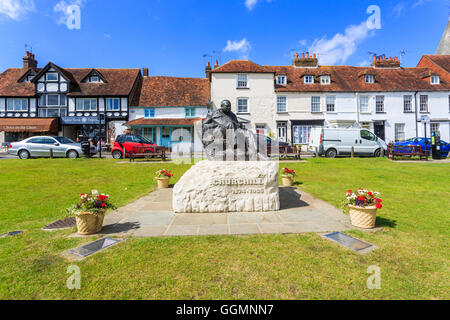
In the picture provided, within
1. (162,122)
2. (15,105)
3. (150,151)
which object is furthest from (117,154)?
(15,105)

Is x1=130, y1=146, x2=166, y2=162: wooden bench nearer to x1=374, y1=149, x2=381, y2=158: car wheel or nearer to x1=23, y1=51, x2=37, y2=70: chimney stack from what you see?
x1=374, y1=149, x2=381, y2=158: car wheel

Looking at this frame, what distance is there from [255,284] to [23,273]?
8.98 ft

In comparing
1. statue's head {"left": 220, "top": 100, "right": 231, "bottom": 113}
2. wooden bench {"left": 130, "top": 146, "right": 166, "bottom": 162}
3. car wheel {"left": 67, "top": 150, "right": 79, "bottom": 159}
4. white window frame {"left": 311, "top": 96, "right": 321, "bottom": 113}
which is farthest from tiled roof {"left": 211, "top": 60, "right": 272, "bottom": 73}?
statue's head {"left": 220, "top": 100, "right": 231, "bottom": 113}

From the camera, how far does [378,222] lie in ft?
15.3

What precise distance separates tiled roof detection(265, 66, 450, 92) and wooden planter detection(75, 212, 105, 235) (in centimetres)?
2477

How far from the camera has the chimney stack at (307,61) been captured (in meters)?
28.8

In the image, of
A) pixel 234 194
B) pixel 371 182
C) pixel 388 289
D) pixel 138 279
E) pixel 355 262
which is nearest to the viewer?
pixel 388 289

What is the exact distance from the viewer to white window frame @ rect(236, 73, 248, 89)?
86.4 feet

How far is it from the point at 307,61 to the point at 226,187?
28.2 metres

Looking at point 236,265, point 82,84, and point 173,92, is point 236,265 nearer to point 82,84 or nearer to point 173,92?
point 173,92

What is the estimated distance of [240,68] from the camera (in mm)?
26359

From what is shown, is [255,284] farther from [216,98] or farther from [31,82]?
[31,82]

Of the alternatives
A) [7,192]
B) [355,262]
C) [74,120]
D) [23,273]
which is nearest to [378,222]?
[355,262]

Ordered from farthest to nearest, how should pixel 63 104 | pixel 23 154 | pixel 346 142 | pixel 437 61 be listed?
pixel 437 61 < pixel 63 104 < pixel 346 142 < pixel 23 154
